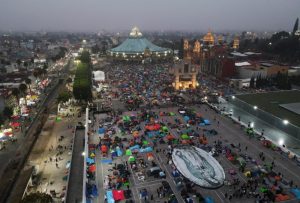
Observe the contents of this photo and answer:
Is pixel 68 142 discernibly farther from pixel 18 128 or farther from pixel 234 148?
pixel 234 148

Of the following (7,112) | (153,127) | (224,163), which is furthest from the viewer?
(7,112)

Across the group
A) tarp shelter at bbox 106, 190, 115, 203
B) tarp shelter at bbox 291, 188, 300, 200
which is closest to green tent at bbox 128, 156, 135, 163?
tarp shelter at bbox 106, 190, 115, 203

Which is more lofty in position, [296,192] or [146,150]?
[146,150]

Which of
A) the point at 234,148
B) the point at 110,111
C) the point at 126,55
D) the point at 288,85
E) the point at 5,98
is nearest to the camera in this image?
the point at 234,148

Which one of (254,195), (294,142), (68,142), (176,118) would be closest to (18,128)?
(68,142)

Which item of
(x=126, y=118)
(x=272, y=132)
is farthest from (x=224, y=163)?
(x=126, y=118)

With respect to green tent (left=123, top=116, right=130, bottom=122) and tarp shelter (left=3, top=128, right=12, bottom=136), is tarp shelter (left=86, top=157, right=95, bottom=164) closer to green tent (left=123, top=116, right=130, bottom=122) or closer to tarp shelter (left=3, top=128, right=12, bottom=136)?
green tent (left=123, top=116, right=130, bottom=122)

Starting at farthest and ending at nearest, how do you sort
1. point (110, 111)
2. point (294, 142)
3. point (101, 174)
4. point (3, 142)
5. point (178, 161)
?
1. point (110, 111)
2. point (3, 142)
3. point (294, 142)
4. point (178, 161)
5. point (101, 174)

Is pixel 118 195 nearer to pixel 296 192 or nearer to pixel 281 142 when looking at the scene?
pixel 296 192

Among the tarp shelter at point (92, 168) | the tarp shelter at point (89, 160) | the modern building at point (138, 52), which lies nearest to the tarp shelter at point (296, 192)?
the tarp shelter at point (92, 168)

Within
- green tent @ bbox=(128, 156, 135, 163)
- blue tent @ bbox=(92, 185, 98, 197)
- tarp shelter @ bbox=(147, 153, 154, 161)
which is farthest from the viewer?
tarp shelter @ bbox=(147, 153, 154, 161)

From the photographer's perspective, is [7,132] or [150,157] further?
[7,132]
